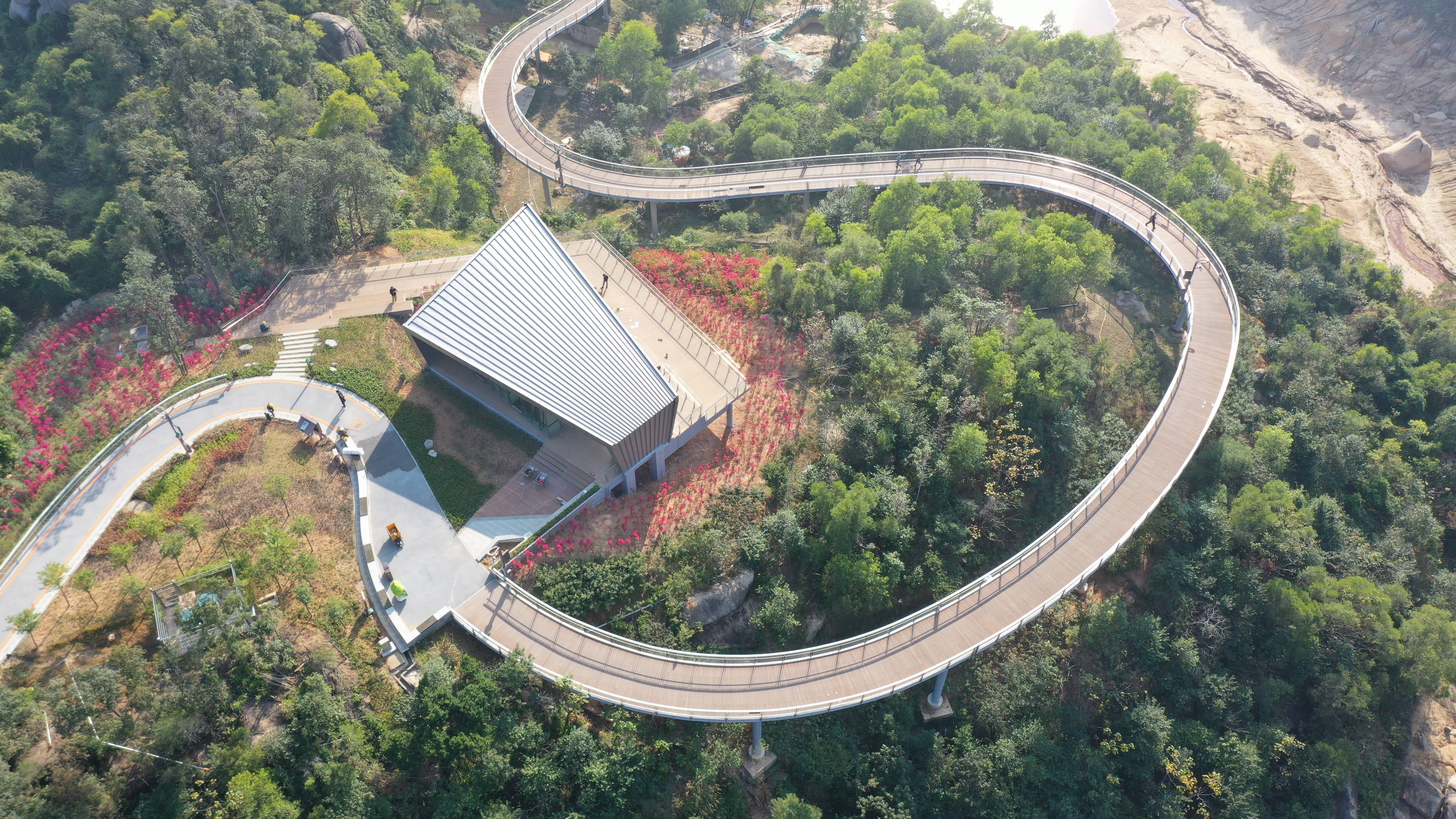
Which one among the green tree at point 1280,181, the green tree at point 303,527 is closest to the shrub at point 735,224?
the green tree at point 303,527

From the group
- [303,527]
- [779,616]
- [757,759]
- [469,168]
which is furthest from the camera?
[469,168]

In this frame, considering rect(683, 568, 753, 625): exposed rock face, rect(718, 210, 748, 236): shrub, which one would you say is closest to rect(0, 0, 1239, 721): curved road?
rect(683, 568, 753, 625): exposed rock face

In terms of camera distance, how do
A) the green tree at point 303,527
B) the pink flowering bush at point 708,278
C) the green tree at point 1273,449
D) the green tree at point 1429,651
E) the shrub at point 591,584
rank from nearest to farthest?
1. the green tree at point 303,527
2. the shrub at point 591,584
3. the green tree at point 1429,651
4. the green tree at point 1273,449
5. the pink flowering bush at point 708,278

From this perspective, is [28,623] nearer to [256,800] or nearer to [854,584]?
[256,800]

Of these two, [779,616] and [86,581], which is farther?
[779,616]

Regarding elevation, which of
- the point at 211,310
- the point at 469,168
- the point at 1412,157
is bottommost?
the point at 211,310

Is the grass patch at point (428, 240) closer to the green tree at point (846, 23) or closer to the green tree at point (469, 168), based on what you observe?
the green tree at point (469, 168)

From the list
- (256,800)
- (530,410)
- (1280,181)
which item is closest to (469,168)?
(530,410)

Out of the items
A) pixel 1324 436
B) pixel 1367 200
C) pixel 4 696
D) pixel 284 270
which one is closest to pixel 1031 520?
pixel 1324 436
